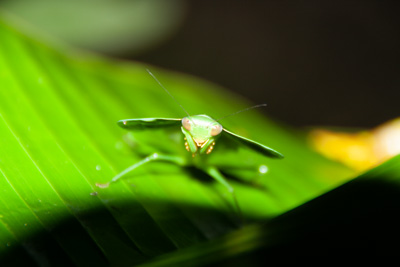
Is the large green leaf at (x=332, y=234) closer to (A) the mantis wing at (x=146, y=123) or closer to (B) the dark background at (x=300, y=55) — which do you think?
(A) the mantis wing at (x=146, y=123)

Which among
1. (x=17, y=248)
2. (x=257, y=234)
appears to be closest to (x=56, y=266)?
(x=17, y=248)

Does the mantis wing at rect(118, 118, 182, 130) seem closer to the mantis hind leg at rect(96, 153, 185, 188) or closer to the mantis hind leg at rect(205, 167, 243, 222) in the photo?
the mantis hind leg at rect(96, 153, 185, 188)

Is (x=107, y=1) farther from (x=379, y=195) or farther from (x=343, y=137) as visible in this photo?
(x=379, y=195)

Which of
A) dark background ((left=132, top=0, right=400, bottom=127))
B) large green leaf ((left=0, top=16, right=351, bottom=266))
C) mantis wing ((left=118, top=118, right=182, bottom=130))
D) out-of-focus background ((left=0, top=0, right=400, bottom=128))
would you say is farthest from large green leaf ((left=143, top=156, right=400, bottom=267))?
dark background ((left=132, top=0, right=400, bottom=127))

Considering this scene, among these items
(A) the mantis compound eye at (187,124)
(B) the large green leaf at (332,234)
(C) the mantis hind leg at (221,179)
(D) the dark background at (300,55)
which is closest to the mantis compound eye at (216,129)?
→ (A) the mantis compound eye at (187,124)

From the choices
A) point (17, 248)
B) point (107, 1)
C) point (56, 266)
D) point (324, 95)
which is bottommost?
point (56, 266)

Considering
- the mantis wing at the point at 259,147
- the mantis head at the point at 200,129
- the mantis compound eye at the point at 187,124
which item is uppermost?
the mantis compound eye at the point at 187,124
